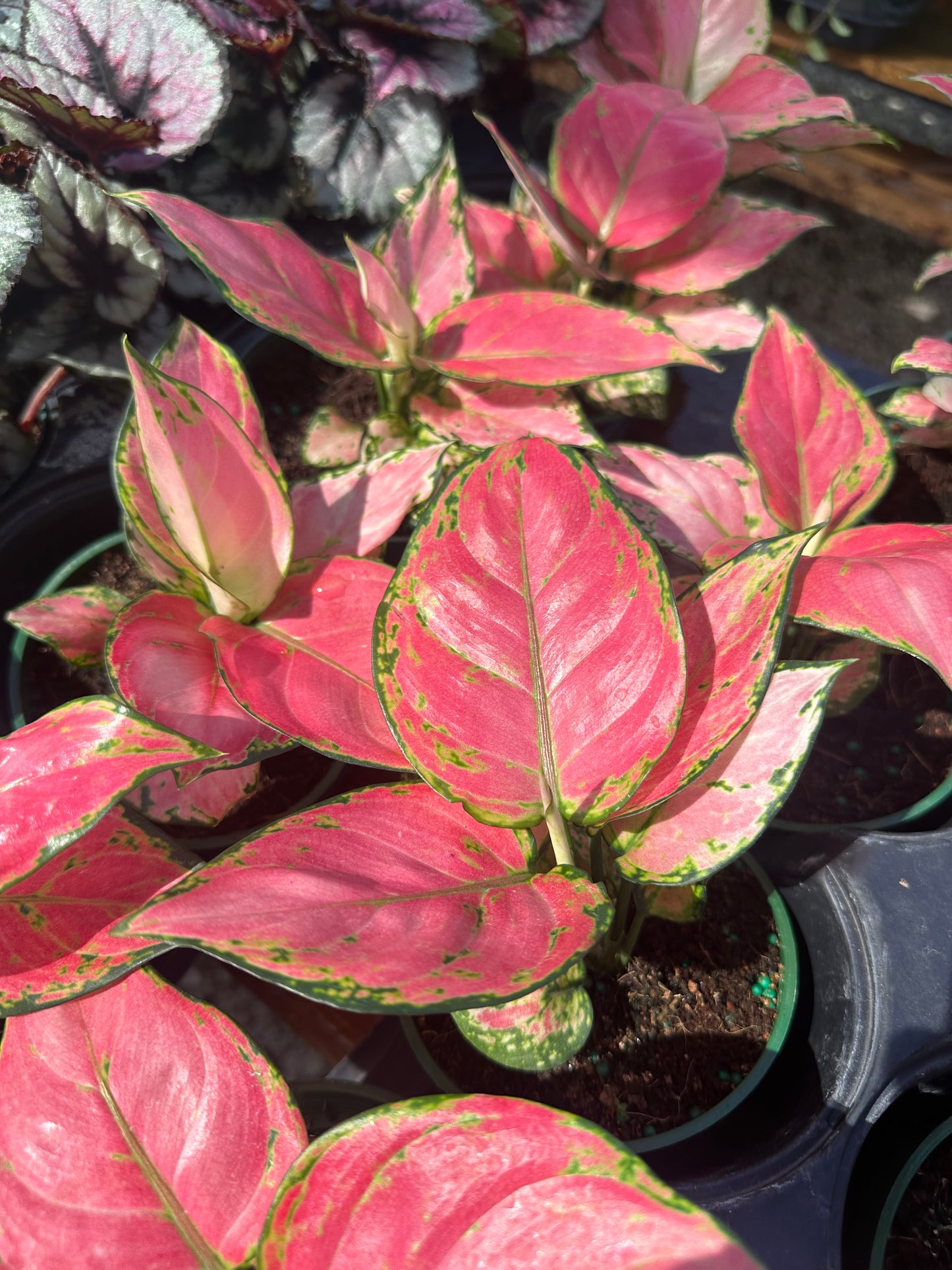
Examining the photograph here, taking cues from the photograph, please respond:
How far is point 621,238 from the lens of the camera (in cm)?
87

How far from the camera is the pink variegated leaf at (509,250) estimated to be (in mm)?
920

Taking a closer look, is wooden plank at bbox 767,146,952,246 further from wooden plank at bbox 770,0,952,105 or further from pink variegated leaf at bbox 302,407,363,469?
pink variegated leaf at bbox 302,407,363,469

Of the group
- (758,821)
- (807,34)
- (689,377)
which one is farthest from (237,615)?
(807,34)

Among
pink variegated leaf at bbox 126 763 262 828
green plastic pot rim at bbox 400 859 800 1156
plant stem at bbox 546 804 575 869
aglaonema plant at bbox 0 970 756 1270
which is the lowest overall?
green plastic pot rim at bbox 400 859 800 1156

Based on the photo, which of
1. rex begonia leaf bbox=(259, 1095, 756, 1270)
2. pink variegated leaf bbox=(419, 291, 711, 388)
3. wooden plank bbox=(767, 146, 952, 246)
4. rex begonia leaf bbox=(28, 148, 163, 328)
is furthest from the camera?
wooden plank bbox=(767, 146, 952, 246)

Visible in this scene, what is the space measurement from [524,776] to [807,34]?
5.97ft

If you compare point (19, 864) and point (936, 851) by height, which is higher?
point (19, 864)

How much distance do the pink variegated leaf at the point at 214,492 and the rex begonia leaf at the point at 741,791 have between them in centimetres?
31

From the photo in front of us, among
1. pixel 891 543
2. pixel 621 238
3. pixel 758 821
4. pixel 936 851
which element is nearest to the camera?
pixel 758 821

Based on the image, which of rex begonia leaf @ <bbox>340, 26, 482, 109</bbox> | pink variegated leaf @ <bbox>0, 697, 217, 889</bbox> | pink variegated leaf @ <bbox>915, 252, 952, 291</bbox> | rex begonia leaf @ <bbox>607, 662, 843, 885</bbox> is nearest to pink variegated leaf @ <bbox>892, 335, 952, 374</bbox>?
pink variegated leaf @ <bbox>915, 252, 952, 291</bbox>

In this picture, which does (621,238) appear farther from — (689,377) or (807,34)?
(807,34)

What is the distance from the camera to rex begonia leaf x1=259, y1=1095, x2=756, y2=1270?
0.31 metres

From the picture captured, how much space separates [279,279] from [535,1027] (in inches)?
21.8

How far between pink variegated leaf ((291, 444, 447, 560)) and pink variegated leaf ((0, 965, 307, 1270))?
33cm
